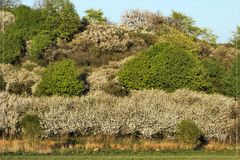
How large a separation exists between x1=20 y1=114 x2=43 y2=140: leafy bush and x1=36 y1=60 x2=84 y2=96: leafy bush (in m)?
14.2

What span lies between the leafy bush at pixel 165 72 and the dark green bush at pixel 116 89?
4.25 feet

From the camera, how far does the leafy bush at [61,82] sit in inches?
1799

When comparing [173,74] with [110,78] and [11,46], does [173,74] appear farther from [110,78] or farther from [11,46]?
[11,46]

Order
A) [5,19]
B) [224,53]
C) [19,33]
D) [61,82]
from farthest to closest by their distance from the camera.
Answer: [224,53], [5,19], [19,33], [61,82]

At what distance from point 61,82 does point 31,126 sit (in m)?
17.3

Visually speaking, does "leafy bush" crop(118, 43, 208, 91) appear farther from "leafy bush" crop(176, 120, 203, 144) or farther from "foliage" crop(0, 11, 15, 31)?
"foliage" crop(0, 11, 15, 31)

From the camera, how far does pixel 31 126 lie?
95.3 ft

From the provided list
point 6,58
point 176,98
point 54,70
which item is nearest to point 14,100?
point 176,98

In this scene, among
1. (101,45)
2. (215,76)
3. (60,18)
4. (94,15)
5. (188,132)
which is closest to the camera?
(188,132)

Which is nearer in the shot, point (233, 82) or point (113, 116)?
point (113, 116)

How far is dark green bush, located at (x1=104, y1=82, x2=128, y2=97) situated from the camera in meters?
45.9

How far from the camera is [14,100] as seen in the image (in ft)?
111

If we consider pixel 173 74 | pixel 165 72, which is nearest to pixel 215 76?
pixel 173 74

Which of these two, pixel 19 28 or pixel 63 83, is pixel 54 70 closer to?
pixel 63 83
